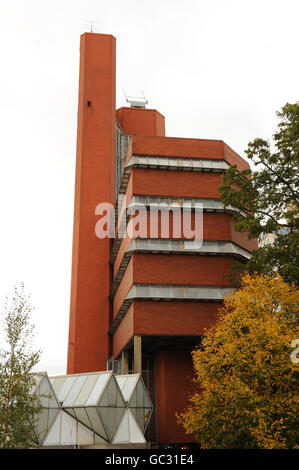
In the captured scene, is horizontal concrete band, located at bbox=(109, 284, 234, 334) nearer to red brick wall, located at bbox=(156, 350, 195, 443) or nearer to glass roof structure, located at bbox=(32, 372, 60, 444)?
red brick wall, located at bbox=(156, 350, 195, 443)

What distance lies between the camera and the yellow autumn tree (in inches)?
1080

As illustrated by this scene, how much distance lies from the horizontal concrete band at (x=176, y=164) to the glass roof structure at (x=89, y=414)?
18.6 meters

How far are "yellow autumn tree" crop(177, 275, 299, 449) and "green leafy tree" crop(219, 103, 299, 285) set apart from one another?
8.15 feet

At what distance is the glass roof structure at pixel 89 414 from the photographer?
36531mm

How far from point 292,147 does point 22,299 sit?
63.7 feet

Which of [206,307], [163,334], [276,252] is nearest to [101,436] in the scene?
[163,334]

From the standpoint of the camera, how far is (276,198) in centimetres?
3581

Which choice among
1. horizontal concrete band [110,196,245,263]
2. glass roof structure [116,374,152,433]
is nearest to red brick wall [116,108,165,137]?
horizontal concrete band [110,196,245,263]

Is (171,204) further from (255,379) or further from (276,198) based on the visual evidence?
(255,379)

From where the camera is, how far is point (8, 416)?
77.8 ft

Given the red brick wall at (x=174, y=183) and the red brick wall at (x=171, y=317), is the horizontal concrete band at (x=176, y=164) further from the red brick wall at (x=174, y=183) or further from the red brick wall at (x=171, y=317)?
the red brick wall at (x=171, y=317)

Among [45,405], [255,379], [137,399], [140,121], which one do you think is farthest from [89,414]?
[140,121]

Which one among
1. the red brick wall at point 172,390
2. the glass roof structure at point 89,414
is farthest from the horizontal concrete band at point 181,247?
the glass roof structure at point 89,414
